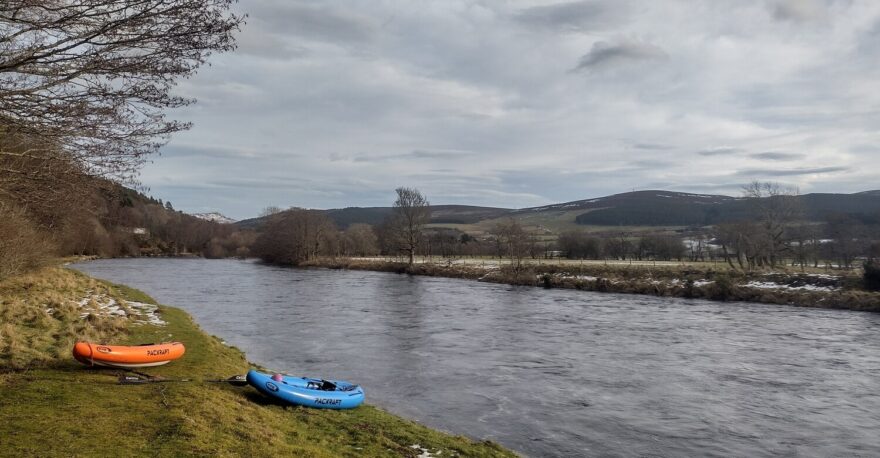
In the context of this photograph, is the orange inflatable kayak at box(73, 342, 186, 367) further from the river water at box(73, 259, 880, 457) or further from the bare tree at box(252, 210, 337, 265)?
the bare tree at box(252, 210, 337, 265)

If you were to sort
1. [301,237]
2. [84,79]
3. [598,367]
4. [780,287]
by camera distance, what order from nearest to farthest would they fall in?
[84,79] < [598,367] < [780,287] < [301,237]

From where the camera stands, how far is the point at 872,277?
38.5 meters

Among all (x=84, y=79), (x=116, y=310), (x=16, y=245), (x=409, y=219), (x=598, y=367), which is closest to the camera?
(x=84, y=79)

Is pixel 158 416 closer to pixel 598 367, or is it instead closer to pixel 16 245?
pixel 598 367

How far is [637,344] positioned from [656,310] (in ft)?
44.5

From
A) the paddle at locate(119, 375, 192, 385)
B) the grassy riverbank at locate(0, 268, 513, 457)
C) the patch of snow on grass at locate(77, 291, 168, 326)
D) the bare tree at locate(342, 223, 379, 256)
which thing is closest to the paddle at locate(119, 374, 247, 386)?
the paddle at locate(119, 375, 192, 385)

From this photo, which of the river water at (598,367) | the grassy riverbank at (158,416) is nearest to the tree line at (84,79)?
the grassy riverbank at (158,416)

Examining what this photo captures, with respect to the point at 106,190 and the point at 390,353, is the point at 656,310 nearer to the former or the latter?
the point at 390,353

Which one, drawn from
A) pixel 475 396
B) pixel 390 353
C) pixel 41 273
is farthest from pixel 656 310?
pixel 41 273

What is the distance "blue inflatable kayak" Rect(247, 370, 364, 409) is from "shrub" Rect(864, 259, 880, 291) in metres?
41.8

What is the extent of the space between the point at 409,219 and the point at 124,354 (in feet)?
231

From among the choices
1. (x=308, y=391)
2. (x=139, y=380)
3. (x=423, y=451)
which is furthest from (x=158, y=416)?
(x=423, y=451)

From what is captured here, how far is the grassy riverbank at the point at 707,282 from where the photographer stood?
38400 mm

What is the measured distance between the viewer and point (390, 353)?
68.4 ft
